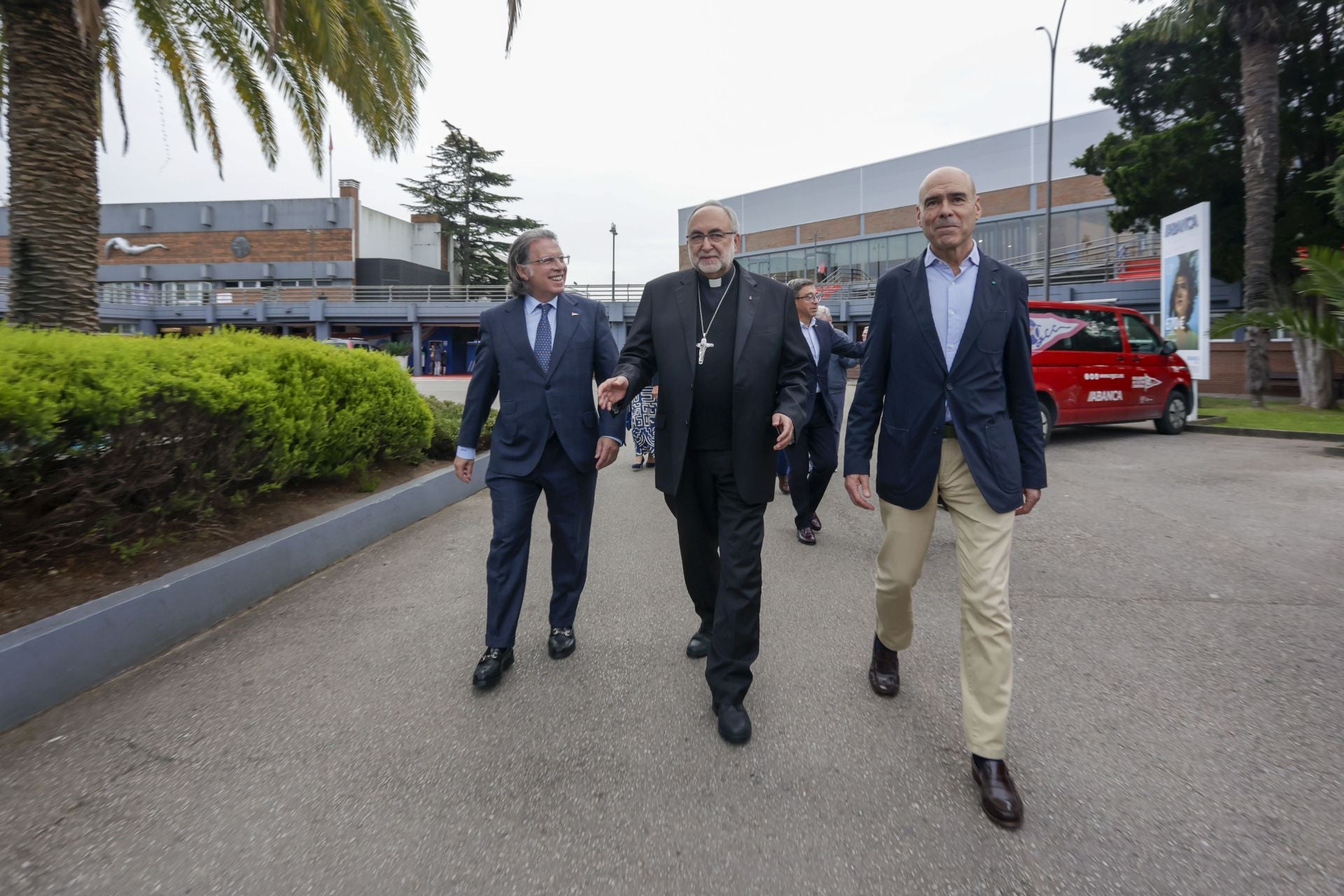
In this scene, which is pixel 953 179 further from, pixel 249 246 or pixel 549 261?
pixel 249 246

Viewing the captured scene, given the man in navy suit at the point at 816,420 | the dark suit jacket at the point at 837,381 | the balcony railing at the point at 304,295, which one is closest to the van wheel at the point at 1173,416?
the dark suit jacket at the point at 837,381

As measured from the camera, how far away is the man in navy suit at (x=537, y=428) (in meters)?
3.62

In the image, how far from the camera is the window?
1088 centimetres

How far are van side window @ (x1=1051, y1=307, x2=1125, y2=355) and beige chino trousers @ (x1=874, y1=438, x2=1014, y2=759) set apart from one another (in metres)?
8.91

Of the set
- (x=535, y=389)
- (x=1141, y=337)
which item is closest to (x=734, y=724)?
(x=535, y=389)

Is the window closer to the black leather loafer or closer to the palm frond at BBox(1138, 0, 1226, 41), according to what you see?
the black leather loafer

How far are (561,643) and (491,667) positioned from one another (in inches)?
17.8

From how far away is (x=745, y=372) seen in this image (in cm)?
309

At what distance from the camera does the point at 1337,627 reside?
13.6ft

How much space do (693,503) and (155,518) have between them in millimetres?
3112

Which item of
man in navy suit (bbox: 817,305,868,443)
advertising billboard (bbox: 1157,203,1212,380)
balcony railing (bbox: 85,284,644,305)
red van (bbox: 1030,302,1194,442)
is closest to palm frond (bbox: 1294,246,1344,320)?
red van (bbox: 1030,302,1194,442)

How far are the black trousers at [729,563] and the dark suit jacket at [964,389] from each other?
0.51m

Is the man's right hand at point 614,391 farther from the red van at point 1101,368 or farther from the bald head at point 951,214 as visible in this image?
the red van at point 1101,368

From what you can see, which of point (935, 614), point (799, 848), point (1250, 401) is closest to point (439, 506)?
point (935, 614)
